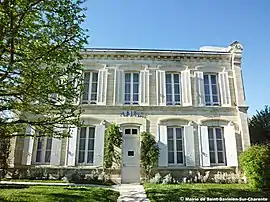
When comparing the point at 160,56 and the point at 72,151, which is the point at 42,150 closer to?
the point at 72,151

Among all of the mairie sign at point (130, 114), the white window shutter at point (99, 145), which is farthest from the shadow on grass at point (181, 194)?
the mairie sign at point (130, 114)

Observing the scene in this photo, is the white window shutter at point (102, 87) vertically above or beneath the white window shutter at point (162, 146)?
above

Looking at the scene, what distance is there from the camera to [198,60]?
13.4 m

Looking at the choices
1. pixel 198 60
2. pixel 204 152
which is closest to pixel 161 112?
pixel 204 152

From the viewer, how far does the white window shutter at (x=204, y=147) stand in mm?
11688

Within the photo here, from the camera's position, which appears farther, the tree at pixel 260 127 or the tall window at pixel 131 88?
the tree at pixel 260 127

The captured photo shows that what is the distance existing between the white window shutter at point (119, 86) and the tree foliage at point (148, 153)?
86.4 inches

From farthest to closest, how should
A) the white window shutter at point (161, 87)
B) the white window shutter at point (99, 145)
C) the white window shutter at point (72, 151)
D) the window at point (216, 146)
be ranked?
the white window shutter at point (161, 87) < the window at point (216, 146) < the white window shutter at point (99, 145) < the white window shutter at point (72, 151)

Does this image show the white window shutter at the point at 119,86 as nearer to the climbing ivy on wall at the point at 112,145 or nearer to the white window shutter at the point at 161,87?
the climbing ivy on wall at the point at 112,145

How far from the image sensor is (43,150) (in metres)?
11.7

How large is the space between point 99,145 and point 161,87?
14.5ft

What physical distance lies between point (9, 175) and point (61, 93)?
763 centimetres

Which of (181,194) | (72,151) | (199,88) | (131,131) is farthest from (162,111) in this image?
(181,194)

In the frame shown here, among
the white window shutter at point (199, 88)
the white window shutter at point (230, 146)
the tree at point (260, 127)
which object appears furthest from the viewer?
the tree at point (260, 127)
